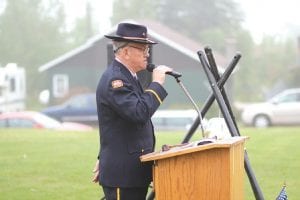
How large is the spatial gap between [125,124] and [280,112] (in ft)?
61.0

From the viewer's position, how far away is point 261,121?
22.2 meters

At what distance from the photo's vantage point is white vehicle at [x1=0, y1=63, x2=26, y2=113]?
31.2 meters

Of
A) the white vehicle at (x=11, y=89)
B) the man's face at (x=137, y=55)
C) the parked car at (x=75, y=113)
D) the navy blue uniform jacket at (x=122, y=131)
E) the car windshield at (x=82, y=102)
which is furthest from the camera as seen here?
the white vehicle at (x=11, y=89)

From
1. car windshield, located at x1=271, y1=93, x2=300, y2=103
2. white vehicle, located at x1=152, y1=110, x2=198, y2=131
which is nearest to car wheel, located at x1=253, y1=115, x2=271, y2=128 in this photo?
car windshield, located at x1=271, y1=93, x2=300, y2=103

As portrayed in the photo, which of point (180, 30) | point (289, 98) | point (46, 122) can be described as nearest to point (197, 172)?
point (46, 122)

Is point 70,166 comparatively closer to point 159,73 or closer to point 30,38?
point 159,73

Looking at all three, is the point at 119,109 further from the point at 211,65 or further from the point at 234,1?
the point at 234,1

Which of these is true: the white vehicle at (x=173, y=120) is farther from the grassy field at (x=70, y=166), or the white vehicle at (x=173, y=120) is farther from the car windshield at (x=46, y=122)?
the grassy field at (x=70, y=166)

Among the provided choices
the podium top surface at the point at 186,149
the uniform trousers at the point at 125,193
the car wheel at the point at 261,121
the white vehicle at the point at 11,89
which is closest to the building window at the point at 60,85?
the white vehicle at the point at 11,89

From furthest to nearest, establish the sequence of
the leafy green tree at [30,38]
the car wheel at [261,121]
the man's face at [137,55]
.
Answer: the leafy green tree at [30,38]
the car wheel at [261,121]
the man's face at [137,55]

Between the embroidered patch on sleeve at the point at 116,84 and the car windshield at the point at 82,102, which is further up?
the car windshield at the point at 82,102

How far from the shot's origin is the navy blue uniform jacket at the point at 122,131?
11.4 feet

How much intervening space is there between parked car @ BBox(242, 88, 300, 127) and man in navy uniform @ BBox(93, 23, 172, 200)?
18.3 metres

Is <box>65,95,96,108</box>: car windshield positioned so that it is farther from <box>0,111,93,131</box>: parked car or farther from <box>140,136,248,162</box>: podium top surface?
<box>140,136,248,162</box>: podium top surface
